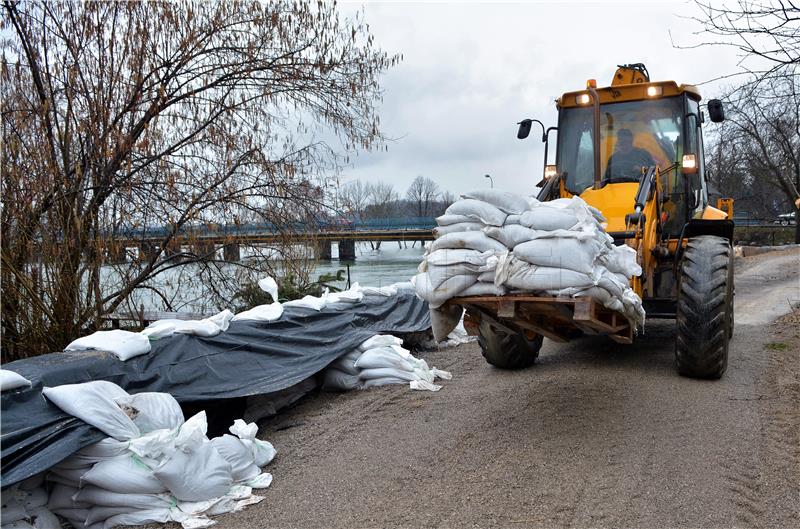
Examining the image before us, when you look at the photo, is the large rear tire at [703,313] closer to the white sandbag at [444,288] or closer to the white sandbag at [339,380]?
the white sandbag at [444,288]

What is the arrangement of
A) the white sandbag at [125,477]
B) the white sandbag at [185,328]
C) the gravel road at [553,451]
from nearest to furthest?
1. the gravel road at [553,451]
2. the white sandbag at [125,477]
3. the white sandbag at [185,328]

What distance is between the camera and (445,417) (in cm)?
550

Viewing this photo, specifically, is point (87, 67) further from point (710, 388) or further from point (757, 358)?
point (757, 358)

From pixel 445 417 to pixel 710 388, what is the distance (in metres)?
2.28

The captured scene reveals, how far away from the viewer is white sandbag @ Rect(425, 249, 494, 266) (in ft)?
14.7

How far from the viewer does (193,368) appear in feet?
17.3

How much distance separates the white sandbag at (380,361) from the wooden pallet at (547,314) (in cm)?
171

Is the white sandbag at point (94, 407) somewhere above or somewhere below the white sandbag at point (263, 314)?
below

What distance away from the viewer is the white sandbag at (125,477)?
12.6ft

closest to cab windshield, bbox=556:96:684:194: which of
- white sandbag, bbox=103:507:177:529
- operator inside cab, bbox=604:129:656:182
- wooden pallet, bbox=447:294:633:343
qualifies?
operator inside cab, bbox=604:129:656:182

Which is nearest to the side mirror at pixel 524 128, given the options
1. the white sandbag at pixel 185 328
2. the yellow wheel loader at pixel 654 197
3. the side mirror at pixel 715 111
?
the yellow wheel loader at pixel 654 197

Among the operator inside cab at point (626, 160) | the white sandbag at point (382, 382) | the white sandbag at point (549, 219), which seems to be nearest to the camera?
the white sandbag at point (549, 219)

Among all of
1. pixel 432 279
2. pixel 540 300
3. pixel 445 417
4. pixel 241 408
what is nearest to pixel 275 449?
pixel 241 408

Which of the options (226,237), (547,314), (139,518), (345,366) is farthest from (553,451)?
(226,237)
